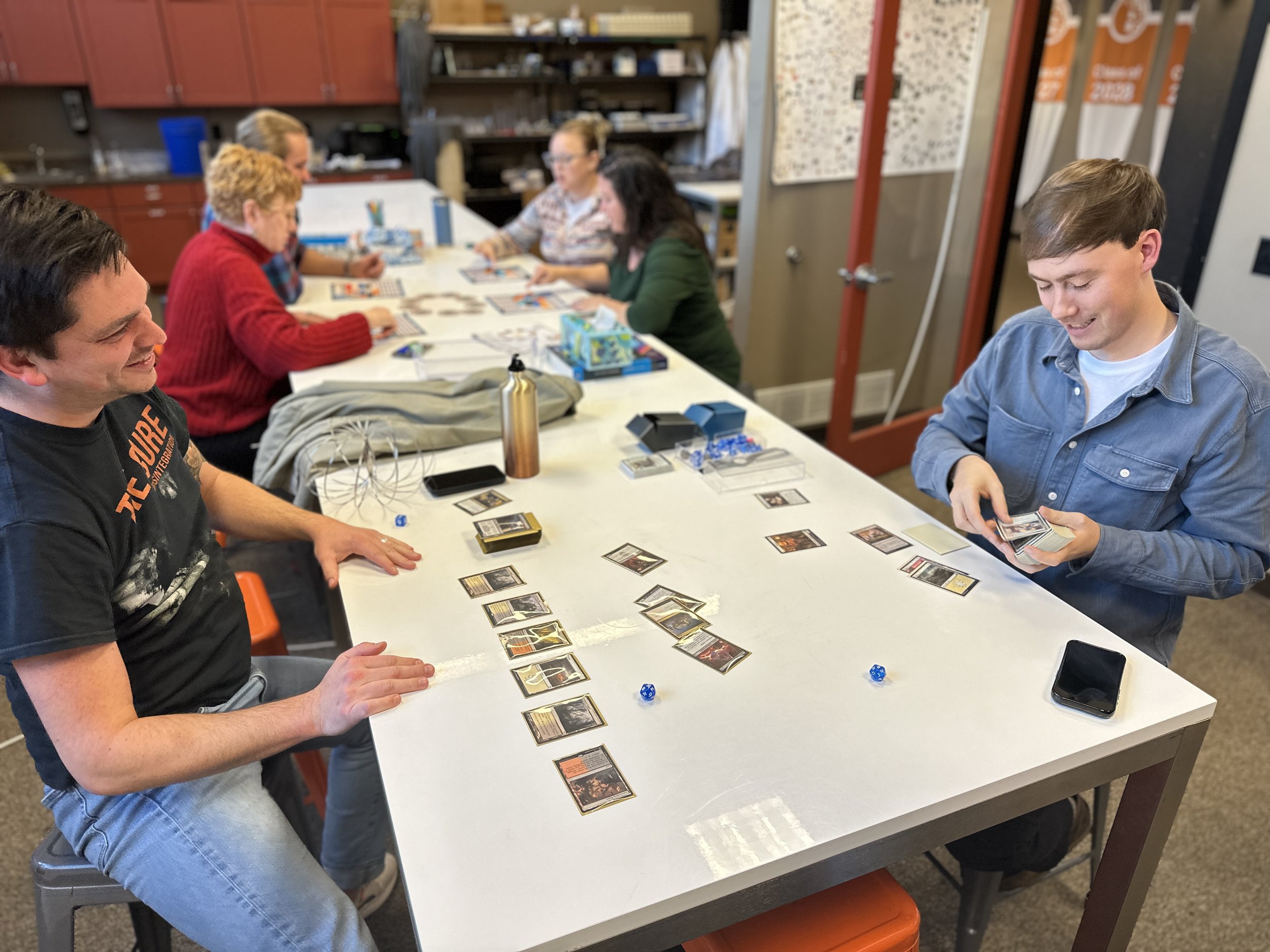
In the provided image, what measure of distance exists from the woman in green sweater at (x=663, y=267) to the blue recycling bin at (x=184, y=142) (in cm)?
496

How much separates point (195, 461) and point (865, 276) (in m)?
2.28

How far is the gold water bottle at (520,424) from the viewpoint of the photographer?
1.66 meters

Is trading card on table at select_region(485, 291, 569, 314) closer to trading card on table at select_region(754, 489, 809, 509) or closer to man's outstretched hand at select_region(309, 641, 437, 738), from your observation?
trading card on table at select_region(754, 489, 809, 509)

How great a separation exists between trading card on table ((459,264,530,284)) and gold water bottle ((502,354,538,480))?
1697 millimetres

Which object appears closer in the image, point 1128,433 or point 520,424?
point 1128,433

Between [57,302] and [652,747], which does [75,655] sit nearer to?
[57,302]

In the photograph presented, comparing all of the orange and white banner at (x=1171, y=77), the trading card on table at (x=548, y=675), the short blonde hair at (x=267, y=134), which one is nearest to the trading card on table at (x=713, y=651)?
the trading card on table at (x=548, y=675)

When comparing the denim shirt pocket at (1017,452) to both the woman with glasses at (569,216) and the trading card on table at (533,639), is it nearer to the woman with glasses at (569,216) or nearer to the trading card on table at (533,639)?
the trading card on table at (533,639)

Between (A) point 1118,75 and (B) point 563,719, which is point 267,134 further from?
(A) point 1118,75

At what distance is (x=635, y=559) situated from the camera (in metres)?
1.47

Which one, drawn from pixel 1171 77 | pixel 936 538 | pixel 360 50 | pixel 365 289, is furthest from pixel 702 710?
pixel 360 50

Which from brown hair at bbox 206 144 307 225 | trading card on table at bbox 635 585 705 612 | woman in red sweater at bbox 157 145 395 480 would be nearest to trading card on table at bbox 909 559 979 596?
Answer: trading card on table at bbox 635 585 705 612

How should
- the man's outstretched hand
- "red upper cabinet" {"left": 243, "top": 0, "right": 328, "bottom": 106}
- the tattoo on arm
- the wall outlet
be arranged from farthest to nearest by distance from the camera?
"red upper cabinet" {"left": 243, "top": 0, "right": 328, "bottom": 106}, the wall outlet, the tattoo on arm, the man's outstretched hand

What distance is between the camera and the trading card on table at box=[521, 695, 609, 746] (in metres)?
1.09
